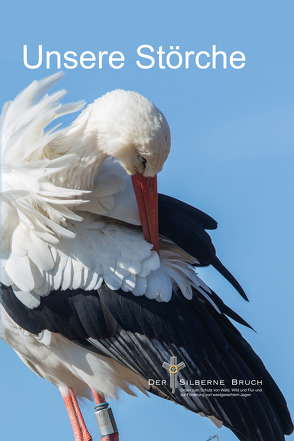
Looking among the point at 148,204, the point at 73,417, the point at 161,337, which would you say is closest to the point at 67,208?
the point at 148,204

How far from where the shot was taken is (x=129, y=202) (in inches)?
209

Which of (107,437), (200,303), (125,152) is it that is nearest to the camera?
(125,152)

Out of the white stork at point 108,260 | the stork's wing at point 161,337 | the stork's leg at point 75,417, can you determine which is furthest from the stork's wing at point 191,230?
the stork's leg at point 75,417

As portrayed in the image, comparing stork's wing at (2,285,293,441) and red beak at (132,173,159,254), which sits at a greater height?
red beak at (132,173,159,254)

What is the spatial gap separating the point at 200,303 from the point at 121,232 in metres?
0.72

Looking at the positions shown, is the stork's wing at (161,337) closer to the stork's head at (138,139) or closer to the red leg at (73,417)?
the stork's head at (138,139)

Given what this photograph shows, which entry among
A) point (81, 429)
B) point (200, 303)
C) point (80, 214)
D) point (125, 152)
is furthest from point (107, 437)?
point (125, 152)

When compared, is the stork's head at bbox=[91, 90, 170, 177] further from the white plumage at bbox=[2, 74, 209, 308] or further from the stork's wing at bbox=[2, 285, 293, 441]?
the stork's wing at bbox=[2, 285, 293, 441]

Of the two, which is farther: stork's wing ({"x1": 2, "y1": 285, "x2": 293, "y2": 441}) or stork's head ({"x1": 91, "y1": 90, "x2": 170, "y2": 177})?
stork's wing ({"x1": 2, "y1": 285, "x2": 293, "y2": 441})

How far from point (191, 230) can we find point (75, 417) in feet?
5.94

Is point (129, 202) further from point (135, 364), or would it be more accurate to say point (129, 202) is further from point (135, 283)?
point (135, 364)

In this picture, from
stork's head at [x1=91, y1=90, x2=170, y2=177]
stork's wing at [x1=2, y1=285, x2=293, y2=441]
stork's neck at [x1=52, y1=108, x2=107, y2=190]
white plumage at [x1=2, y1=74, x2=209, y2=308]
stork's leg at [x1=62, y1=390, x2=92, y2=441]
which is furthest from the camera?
stork's leg at [x1=62, y1=390, x2=92, y2=441]

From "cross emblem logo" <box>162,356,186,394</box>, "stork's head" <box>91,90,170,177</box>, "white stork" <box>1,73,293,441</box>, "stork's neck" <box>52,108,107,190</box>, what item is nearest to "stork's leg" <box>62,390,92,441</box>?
"white stork" <box>1,73,293,441</box>

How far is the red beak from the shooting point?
5.19 m
